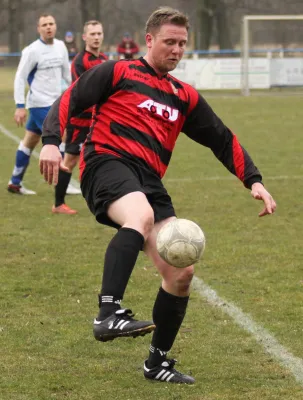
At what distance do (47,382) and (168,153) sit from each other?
1336 millimetres

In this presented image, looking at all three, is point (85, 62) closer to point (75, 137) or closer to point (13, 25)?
point (75, 137)

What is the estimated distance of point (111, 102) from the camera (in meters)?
4.83

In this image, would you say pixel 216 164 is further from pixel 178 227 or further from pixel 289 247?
pixel 178 227

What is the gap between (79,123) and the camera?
9727mm

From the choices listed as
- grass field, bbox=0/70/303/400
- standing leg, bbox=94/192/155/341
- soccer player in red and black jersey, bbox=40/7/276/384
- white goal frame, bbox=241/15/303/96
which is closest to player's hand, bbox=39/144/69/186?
soccer player in red and black jersey, bbox=40/7/276/384

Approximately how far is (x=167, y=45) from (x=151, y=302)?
6.81 feet

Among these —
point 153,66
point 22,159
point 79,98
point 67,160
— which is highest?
point 153,66

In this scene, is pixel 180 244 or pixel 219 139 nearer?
pixel 180 244

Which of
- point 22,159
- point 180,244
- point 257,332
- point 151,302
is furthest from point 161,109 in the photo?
point 22,159

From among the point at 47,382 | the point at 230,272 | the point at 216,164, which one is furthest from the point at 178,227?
the point at 216,164

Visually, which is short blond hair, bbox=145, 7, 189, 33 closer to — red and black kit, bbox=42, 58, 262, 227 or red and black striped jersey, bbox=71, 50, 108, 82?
red and black kit, bbox=42, 58, 262, 227

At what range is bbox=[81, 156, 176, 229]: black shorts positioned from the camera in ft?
14.9

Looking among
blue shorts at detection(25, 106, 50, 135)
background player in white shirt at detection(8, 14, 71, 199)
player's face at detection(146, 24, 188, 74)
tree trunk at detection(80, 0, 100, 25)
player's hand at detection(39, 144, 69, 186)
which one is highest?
player's face at detection(146, 24, 188, 74)

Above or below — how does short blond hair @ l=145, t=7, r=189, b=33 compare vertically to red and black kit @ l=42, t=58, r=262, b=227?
above
